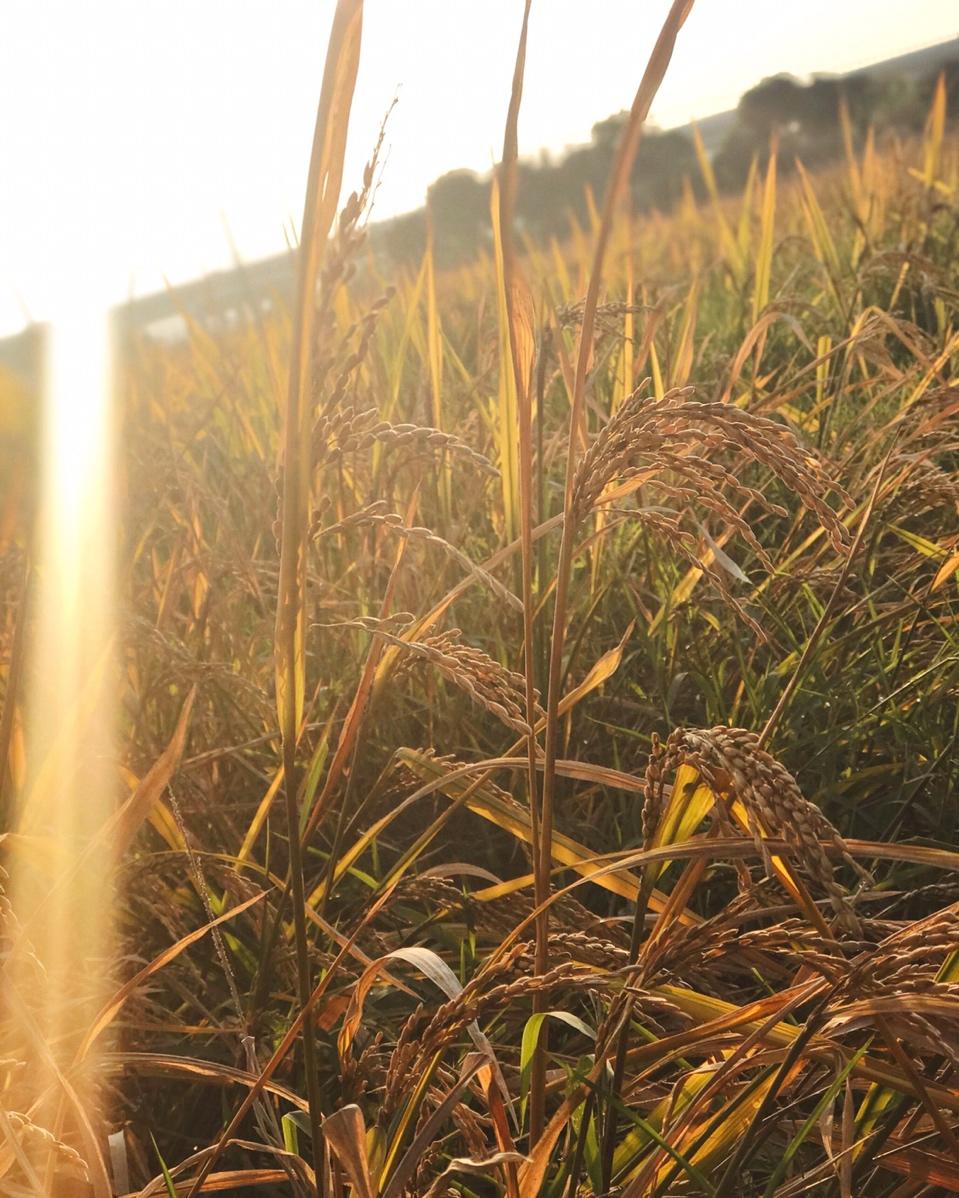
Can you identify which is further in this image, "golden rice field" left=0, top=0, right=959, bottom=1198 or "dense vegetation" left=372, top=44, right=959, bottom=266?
"dense vegetation" left=372, top=44, right=959, bottom=266

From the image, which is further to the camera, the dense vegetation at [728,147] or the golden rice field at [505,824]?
the dense vegetation at [728,147]

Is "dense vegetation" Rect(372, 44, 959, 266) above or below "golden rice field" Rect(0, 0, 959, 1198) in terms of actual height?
above

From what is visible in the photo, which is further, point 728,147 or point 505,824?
point 728,147

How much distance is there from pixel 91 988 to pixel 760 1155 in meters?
0.58

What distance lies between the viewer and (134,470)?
5.92 feet

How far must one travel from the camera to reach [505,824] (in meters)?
0.85

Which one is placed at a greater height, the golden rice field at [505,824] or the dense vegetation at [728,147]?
the dense vegetation at [728,147]

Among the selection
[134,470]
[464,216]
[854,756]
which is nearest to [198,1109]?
[854,756]

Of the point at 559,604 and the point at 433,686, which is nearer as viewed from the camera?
the point at 559,604

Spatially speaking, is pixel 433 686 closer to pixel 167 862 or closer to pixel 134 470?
pixel 167 862

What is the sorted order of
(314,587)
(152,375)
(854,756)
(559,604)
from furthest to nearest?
1. (152,375)
2. (314,587)
3. (854,756)
4. (559,604)

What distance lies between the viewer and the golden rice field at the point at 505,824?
1.93 ft

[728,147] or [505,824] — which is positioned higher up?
[728,147]

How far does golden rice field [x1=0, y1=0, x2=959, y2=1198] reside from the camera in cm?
59
